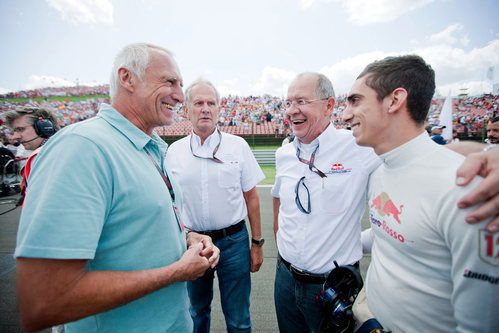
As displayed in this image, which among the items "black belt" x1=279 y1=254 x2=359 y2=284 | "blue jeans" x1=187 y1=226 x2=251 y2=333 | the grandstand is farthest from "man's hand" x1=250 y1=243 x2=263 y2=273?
the grandstand

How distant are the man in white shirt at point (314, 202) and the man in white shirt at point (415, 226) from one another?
0.33 metres

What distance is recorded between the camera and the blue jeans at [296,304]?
1702 mm

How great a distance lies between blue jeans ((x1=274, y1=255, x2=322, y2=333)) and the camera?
67.0 inches

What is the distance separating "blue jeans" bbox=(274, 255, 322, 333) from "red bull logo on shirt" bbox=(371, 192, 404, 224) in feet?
2.57

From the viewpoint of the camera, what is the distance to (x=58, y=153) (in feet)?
2.77

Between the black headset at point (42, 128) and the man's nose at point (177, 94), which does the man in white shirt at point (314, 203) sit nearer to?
the man's nose at point (177, 94)

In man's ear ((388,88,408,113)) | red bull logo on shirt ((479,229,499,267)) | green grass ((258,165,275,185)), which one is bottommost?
green grass ((258,165,275,185))

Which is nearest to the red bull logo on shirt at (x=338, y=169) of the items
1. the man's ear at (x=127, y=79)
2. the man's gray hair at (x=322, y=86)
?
the man's gray hair at (x=322, y=86)

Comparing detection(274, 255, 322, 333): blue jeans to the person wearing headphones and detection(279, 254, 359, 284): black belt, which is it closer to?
detection(279, 254, 359, 284): black belt

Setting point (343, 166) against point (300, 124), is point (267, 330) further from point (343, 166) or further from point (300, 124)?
point (300, 124)

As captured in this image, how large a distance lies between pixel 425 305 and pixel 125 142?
1.59 meters

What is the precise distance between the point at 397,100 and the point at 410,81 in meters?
0.12

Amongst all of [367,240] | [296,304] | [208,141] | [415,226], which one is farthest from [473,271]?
[208,141]

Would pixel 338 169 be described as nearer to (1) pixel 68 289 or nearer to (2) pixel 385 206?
(2) pixel 385 206
